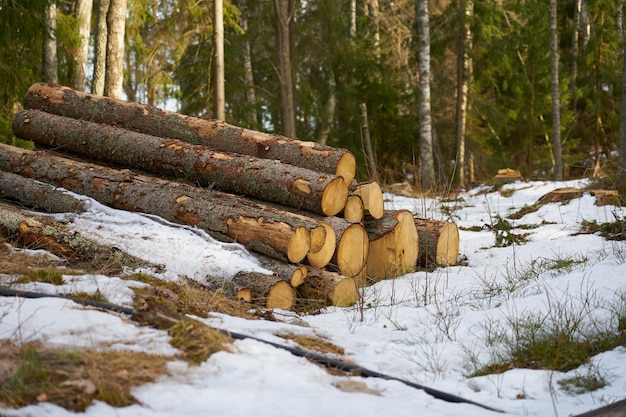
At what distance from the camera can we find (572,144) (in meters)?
22.9

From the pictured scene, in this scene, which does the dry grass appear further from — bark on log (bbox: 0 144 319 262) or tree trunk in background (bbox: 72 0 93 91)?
tree trunk in background (bbox: 72 0 93 91)

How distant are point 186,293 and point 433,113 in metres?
19.0

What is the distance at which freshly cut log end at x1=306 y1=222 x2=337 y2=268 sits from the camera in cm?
684

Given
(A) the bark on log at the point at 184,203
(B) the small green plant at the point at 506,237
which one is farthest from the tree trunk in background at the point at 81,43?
(B) the small green plant at the point at 506,237

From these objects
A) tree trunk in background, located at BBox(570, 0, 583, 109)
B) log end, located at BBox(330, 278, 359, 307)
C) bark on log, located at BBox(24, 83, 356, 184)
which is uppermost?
tree trunk in background, located at BBox(570, 0, 583, 109)

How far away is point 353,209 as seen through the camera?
765cm

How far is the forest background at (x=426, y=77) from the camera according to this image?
1909 centimetres

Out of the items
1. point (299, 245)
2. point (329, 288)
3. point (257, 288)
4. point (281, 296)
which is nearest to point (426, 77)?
point (299, 245)

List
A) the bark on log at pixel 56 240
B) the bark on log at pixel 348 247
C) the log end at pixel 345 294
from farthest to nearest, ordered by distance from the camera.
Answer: the bark on log at pixel 348 247, the log end at pixel 345 294, the bark on log at pixel 56 240

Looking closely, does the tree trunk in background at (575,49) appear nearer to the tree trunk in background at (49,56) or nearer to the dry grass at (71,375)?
the tree trunk in background at (49,56)

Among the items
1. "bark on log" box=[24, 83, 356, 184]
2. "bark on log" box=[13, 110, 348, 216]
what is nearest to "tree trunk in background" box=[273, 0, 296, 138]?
"bark on log" box=[24, 83, 356, 184]

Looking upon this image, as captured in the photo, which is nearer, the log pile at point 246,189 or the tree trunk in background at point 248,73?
the log pile at point 246,189

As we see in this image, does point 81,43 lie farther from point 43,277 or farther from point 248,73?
point 43,277

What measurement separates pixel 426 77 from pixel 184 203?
11345mm
